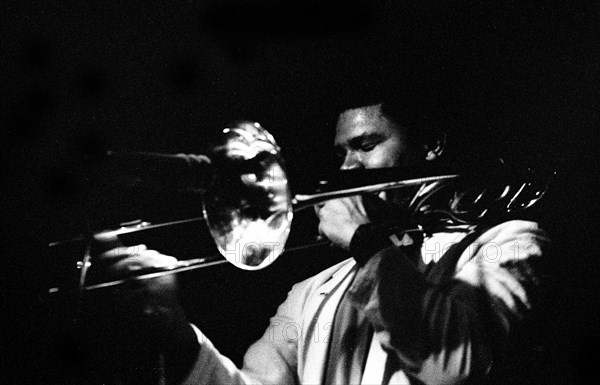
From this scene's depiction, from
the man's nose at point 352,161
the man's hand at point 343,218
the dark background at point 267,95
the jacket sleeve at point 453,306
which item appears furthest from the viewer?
the man's nose at point 352,161

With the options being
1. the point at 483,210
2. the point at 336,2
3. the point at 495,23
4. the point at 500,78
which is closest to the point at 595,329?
the point at 483,210

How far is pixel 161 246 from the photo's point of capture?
7.36 ft

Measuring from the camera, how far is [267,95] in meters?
2.56

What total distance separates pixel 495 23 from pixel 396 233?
915 mm

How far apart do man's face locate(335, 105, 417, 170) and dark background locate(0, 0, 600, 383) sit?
0.06 metres

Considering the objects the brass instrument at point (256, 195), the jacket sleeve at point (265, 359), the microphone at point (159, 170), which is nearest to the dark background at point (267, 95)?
the jacket sleeve at point (265, 359)

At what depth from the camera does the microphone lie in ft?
6.21

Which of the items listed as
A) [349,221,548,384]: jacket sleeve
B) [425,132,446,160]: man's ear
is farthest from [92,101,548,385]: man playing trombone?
[425,132,446,160]: man's ear

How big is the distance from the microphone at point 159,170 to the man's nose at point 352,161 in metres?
0.53

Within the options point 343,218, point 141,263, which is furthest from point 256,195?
point 141,263

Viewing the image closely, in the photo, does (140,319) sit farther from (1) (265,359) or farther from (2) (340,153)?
(2) (340,153)

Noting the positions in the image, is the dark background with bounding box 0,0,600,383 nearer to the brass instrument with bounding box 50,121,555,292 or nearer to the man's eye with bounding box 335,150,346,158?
the man's eye with bounding box 335,150,346,158

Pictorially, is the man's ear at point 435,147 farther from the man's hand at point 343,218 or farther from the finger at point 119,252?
the finger at point 119,252

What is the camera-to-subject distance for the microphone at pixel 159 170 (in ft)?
6.21
